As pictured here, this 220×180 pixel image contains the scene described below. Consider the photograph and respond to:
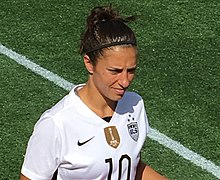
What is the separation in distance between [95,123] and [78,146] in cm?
17

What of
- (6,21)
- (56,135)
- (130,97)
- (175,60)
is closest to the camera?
(56,135)

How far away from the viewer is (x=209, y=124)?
6855mm

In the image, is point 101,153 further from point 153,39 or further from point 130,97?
point 153,39

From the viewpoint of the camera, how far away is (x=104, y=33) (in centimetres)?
395

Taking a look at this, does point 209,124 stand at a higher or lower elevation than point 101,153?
lower

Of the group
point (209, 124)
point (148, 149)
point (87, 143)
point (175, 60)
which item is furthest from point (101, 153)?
point (175, 60)

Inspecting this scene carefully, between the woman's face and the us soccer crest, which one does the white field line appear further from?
the woman's face

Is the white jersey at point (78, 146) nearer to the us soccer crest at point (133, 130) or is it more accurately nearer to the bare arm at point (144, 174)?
the us soccer crest at point (133, 130)

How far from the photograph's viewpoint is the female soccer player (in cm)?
388

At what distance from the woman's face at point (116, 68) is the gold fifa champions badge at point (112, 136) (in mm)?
226

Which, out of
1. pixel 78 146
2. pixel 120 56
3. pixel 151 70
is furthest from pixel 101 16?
pixel 151 70

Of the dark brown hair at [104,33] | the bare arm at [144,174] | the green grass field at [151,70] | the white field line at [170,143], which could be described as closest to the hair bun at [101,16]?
the dark brown hair at [104,33]

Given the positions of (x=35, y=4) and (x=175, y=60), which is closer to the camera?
(x=175, y=60)

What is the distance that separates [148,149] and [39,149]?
2.69m
